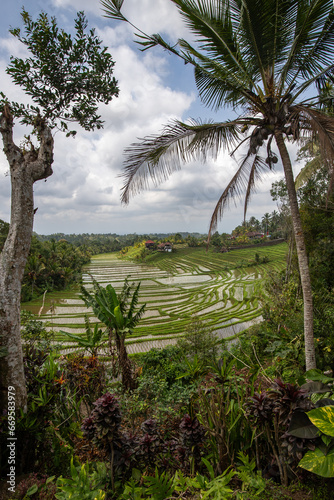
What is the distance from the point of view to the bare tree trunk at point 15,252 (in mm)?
2461

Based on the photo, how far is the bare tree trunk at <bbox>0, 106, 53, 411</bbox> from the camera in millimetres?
2461

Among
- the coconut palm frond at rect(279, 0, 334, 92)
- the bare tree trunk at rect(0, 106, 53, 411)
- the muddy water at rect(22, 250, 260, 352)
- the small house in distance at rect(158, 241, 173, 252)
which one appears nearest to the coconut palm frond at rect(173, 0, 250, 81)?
the coconut palm frond at rect(279, 0, 334, 92)

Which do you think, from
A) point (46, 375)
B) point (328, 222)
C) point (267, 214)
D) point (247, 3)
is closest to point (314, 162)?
point (328, 222)

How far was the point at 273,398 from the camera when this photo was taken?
1.77 metres

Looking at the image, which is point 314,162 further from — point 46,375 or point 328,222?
point 46,375

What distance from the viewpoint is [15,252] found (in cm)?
269

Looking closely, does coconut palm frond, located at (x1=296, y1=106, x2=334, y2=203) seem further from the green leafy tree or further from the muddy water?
the muddy water

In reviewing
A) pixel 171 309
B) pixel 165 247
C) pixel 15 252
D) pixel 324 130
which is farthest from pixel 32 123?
pixel 165 247

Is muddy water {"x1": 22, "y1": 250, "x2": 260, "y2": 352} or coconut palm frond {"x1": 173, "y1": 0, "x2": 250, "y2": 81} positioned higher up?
coconut palm frond {"x1": 173, "y1": 0, "x2": 250, "y2": 81}

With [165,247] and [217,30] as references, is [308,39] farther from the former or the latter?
[165,247]

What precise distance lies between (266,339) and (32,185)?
706cm

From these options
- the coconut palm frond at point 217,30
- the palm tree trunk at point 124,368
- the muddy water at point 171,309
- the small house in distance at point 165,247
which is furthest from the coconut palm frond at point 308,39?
the small house in distance at point 165,247

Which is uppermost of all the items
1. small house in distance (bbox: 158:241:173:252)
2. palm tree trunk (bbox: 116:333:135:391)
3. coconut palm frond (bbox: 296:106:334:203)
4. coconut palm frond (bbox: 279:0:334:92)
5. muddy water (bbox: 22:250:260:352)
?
coconut palm frond (bbox: 279:0:334:92)

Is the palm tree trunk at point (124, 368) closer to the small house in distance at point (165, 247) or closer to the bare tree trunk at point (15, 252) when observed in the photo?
the bare tree trunk at point (15, 252)
